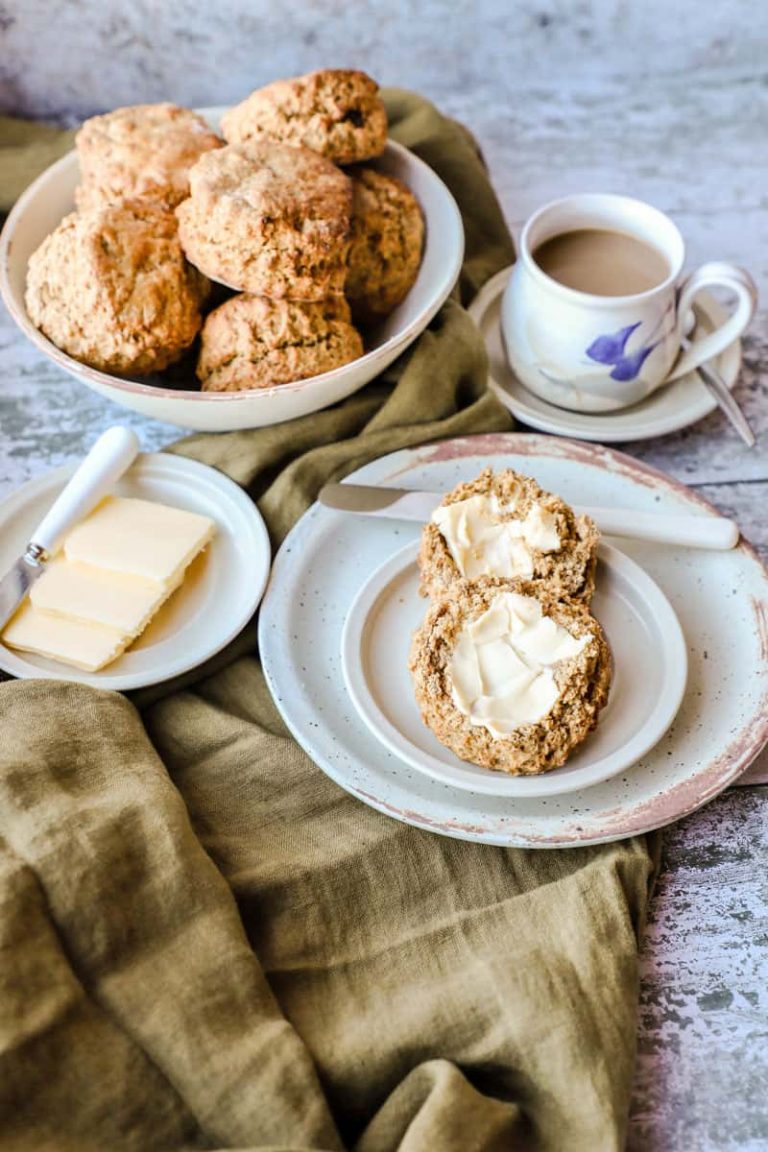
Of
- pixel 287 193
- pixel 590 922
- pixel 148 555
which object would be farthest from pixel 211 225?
pixel 590 922

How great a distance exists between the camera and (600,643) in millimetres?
1283

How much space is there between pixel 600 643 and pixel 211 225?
711mm

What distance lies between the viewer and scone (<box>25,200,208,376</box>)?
1.49 metres

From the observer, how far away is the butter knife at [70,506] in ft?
4.74

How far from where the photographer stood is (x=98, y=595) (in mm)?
1439

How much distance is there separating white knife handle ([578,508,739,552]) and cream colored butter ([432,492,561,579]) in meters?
0.12

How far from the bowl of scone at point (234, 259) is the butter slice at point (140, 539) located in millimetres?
146

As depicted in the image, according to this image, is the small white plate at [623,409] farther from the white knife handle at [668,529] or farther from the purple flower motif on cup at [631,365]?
the white knife handle at [668,529]

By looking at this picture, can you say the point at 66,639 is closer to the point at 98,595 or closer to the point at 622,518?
the point at 98,595

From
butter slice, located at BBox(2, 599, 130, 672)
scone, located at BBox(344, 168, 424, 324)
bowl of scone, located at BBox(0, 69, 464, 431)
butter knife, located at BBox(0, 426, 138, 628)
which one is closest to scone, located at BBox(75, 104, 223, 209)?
bowl of scone, located at BBox(0, 69, 464, 431)

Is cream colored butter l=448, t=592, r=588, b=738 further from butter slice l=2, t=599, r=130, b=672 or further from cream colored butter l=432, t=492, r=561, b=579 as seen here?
butter slice l=2, t=599, r=130, b=672

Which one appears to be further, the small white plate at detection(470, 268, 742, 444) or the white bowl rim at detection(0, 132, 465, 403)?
the small white plate at detection(470, 268, 742, 444)

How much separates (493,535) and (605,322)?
40 cm

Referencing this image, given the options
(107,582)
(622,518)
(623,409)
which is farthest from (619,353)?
(107,582)
